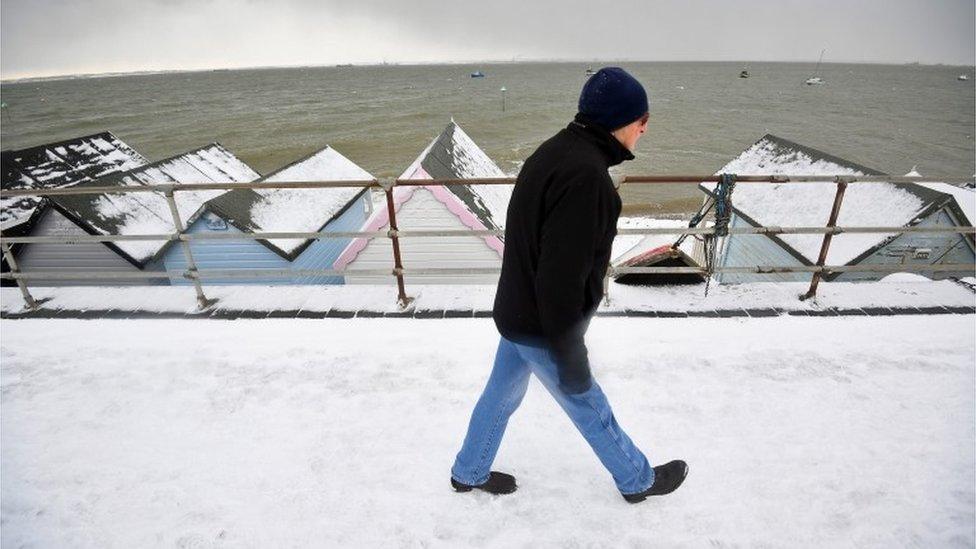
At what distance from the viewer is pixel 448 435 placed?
2783mm

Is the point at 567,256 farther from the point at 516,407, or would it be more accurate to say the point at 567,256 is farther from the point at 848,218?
the point at 848,218

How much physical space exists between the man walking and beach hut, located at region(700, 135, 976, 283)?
9794 mm

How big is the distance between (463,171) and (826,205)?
28.8ft

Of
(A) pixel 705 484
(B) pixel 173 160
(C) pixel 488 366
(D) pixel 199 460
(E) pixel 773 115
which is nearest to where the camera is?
(A) pixel 705 484

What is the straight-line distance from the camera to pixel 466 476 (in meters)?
2.33

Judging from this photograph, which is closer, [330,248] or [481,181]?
[481,181]

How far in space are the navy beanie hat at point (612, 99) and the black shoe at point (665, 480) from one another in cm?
175

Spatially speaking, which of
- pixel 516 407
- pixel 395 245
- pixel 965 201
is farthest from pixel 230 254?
pixel 965 201

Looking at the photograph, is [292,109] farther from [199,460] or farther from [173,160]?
[199,460]

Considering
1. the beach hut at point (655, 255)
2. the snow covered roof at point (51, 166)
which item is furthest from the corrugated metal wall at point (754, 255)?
the snow covered roof at point (51, 166)

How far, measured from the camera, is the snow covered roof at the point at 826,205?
32.5 feet

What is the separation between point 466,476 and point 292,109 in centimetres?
8576

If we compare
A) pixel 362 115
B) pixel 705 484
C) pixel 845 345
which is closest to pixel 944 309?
pixel 845 345

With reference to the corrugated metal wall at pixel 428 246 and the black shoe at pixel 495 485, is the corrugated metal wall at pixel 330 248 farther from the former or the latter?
the black shoe at pixel 495 485
